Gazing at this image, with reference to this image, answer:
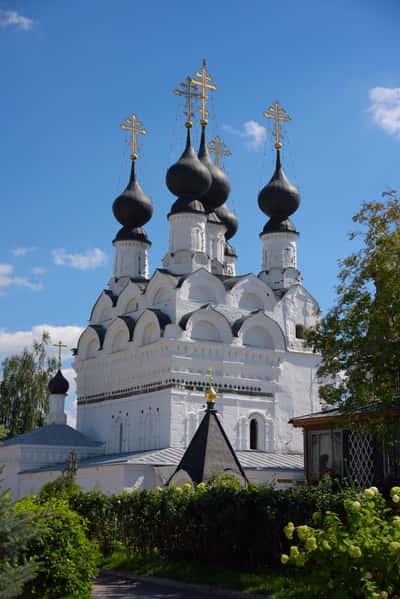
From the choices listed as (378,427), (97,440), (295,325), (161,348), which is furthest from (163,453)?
(378,427)

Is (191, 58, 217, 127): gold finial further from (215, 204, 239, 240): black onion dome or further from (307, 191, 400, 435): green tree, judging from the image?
(307, 191, 400, 435): green tree

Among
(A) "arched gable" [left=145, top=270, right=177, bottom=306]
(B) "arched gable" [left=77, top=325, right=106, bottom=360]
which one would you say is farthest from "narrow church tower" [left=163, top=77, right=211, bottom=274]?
(B) "arched gable" [left=77, top=325, right=106, bottom=360]

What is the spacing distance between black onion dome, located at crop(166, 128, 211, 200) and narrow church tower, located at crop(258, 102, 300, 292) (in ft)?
8.44

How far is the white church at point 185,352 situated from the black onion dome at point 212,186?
49mm

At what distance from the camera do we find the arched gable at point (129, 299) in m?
28.4

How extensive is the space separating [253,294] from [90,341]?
663cm

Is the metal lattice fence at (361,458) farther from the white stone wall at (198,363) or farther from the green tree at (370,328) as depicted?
the white stone wall at (198,363)

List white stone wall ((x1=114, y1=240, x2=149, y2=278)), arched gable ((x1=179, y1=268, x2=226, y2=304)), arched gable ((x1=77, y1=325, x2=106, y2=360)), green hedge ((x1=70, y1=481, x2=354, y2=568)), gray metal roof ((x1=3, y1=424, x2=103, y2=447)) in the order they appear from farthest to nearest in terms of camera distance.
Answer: white stone wall ((x1=114, y1=240, x2=149, y2=278))
arched gable ((x1=77, y1=325, x2=106, y2=360))
gray metal roof ((x1=3, y1=424, x2=103, y2=447))
arched gable ((x1=179, y1=268, x2=226, y2=304))
green hedge ((x1=70, y1=481, x2=354, y2=568))

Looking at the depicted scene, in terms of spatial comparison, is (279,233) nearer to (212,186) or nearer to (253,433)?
(212,186)

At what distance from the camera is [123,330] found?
28.0 m

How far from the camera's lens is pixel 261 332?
27.2 metres

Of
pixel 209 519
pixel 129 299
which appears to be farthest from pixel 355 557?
pixel 129 299

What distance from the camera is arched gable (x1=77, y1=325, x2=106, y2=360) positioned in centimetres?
2939

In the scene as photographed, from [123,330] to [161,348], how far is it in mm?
3158
